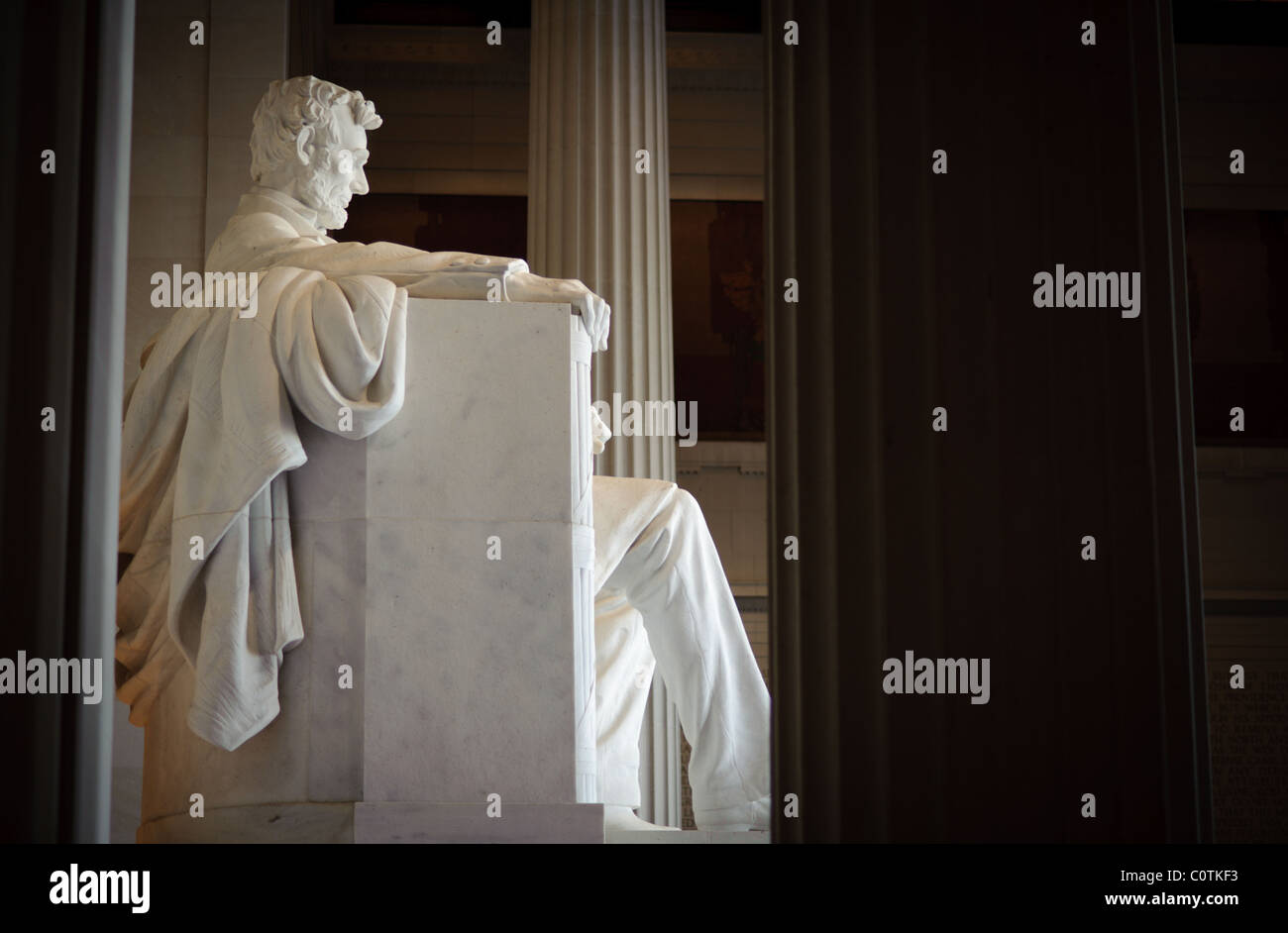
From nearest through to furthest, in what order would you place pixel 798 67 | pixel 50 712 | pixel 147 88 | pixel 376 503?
1. pixel 50 712
2. pixel 798 67
3. pixel 376 503
4. pixel 147 88

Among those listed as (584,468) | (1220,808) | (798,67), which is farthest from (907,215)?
(1220,808)

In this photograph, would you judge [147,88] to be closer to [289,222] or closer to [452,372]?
[289,222]

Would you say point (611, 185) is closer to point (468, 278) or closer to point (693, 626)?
point (693, 626)

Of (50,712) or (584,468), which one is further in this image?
→ (584,468)

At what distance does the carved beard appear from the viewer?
6.16 m

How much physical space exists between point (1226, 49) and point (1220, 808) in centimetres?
740

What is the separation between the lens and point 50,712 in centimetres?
288

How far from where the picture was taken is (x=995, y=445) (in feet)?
11.0

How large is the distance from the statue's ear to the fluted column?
4627 millimetres

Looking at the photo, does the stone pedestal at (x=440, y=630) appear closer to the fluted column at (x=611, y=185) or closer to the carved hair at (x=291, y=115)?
the carved hair at (x=291, y=115)

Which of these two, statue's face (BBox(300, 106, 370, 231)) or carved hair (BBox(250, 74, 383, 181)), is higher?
carved hair (BBox(250, 74, 383, 181))

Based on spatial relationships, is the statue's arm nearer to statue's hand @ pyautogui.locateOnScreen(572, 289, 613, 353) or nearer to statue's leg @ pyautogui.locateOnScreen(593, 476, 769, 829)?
statue's hand @ pyautogui.locateOnScreen(572, 289, 613, 353)

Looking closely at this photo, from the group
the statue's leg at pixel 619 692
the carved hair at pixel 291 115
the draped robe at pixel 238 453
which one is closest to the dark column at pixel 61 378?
the draped robe at pixel 238 453

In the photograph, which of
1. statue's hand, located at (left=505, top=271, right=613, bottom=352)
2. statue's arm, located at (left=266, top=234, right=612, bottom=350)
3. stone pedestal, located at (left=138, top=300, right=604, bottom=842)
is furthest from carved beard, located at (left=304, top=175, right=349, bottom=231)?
stone pedestal, located at (left=138, top=300, right=604, bottom=842)
